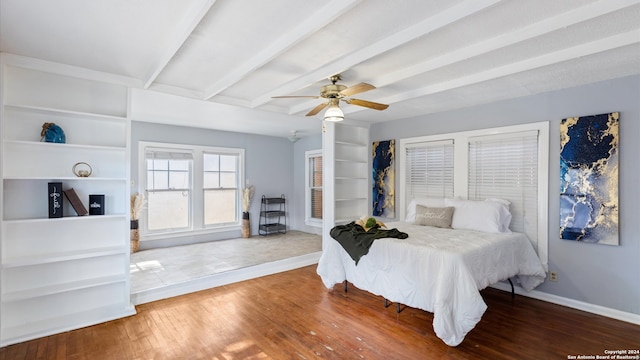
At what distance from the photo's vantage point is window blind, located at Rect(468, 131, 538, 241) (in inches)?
140

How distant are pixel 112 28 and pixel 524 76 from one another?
356 cm

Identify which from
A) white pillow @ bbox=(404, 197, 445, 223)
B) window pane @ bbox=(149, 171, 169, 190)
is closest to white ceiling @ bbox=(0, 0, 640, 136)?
white pillow @ bbox=(404, 197, 445, 223)

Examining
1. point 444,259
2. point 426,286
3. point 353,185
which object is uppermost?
point 353,185

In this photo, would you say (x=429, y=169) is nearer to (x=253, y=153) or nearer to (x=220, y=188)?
(x=253, y=153)

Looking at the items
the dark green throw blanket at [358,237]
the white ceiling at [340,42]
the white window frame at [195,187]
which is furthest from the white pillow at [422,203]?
the white window frame at [195,187]

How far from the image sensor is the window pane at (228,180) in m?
6.50

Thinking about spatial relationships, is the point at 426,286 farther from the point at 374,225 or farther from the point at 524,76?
the point at 524,76

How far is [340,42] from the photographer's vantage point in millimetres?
2369

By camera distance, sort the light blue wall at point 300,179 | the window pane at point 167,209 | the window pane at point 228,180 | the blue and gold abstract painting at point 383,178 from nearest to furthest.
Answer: the blue and gold abstract painting at point 383,178
the window pane at point 167,209
the window pane at point 228,180
the light blue wall at point 300,179

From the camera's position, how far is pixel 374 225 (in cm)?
357

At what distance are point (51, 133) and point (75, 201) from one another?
26.2 inches

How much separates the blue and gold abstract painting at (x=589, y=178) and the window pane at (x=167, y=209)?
594 cm

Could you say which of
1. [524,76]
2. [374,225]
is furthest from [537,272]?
[524,76]

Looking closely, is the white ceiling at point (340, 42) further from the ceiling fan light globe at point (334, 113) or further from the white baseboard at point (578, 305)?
the white baseboard at point (578, 305)
